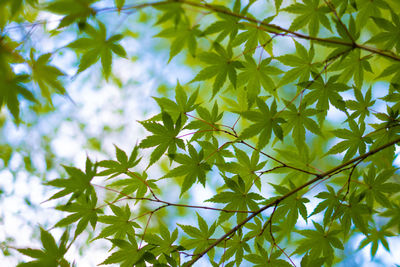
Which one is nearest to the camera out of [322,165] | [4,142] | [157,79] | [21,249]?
[21,249]

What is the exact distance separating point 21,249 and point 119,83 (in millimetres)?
4138

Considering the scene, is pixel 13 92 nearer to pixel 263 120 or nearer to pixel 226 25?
pixel 226 25

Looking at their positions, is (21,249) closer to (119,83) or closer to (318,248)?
(318,248)

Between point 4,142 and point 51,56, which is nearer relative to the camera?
point 51,56

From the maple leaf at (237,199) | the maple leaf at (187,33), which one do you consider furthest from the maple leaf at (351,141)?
the maple leaf at (187,33)

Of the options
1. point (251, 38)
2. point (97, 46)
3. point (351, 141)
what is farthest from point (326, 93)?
point (97, 46)

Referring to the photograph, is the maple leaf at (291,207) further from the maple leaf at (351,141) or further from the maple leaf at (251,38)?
the maple leaf at (251,38)

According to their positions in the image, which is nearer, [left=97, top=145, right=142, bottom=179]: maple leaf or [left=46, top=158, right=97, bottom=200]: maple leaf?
[left=46, top=158, right=97, bottom=200]: maple leaf

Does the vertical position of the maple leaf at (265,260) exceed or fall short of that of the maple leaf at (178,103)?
it falls short

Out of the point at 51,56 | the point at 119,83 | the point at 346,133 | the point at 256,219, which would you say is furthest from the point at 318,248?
the point at 119,83

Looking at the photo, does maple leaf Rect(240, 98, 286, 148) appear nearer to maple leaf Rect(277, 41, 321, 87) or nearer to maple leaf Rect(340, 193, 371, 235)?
maple leaf Rect(277, 41, 321, 87)

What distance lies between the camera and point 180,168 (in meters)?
1.25

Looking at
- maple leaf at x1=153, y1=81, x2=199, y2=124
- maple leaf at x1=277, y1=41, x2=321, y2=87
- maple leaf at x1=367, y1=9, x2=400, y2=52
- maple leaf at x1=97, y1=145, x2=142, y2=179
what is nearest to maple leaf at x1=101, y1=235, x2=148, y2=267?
maple leaf at x1=97, y1=145, x2=142, y2=179

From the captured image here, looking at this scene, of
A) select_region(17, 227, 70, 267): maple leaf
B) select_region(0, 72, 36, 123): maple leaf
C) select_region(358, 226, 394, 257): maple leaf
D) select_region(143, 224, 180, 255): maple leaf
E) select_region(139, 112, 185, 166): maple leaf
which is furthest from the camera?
select_region(358, 226, 394, 257): maple leaf
